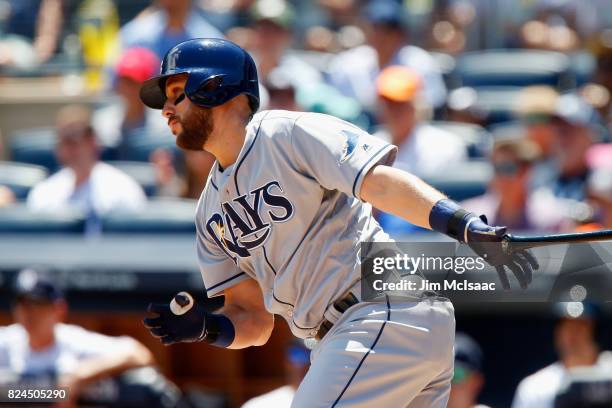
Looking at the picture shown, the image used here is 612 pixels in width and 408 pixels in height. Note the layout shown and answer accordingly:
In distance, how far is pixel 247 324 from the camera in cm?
357

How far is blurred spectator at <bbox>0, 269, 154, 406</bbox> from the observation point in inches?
212

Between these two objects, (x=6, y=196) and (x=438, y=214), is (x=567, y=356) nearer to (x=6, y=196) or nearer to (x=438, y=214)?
(x=438, y=214)

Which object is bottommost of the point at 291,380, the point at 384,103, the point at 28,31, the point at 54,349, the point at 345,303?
the point at 28,31

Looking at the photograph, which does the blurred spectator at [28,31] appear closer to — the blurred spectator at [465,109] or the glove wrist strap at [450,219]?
the blurred spectator at [465,109]

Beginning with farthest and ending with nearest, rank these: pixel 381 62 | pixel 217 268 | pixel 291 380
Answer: pixel 381 62, pixel 291 380, pixel 217 268

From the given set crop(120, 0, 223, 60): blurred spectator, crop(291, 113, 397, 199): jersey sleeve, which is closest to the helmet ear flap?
crop(291, 113, 397, 199): jersey sleeve

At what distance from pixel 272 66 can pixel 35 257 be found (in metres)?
2.20

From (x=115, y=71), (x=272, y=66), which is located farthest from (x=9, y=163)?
A: (x=272, y=66)

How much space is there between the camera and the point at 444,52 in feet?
27.7

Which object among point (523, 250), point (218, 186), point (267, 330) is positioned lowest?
point (267, 330)

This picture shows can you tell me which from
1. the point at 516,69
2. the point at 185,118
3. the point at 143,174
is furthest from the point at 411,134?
the point at 185,118

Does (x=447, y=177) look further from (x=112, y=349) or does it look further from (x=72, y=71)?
(x=72, y=71)

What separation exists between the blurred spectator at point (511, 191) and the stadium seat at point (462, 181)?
17 cm

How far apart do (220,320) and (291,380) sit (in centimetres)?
175
